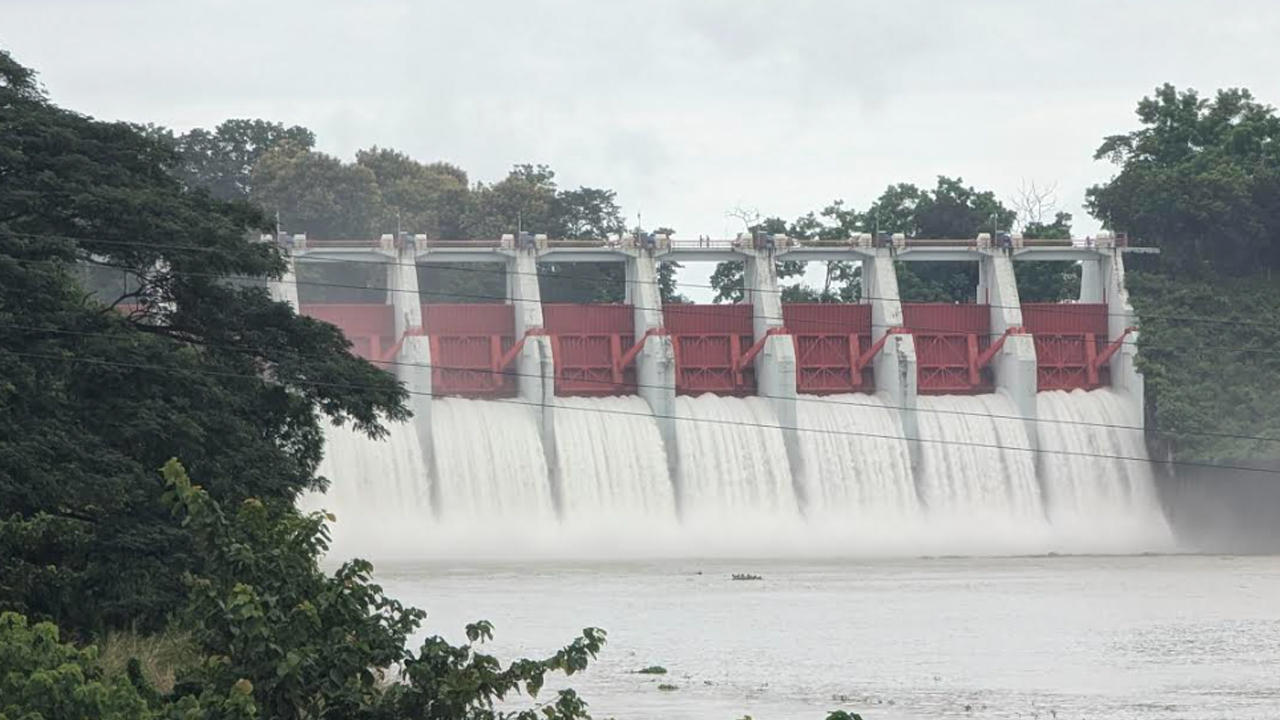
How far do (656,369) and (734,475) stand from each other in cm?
416

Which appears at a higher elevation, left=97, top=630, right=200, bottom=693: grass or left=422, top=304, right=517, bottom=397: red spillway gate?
left=422, top=304, right=517, bottom=397: red spillway gate

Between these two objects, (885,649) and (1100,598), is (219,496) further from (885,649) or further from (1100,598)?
(1100,598)

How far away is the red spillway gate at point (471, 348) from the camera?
243 feet

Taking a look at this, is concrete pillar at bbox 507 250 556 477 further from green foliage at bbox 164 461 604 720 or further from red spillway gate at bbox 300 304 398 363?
green foliage at bbox 164 461 604 720

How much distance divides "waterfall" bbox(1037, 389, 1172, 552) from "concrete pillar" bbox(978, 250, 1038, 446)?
101 cm

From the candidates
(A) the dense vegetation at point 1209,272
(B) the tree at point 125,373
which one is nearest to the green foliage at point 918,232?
(A) the dense vegetation at point 1209,272

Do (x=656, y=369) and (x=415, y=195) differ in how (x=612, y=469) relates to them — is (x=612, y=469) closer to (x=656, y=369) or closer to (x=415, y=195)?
(x=656, y=369)

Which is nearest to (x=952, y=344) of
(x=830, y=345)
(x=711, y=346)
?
(x=830, y=345)

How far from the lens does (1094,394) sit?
79688mm

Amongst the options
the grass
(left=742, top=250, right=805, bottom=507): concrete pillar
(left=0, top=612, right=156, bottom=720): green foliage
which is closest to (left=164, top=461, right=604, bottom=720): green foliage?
(left=0, top=612, right=156, bottom=720): green foliage

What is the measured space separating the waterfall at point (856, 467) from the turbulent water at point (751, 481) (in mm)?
45

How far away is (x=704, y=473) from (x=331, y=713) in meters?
54.8

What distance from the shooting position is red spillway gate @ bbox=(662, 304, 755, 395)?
250 ft

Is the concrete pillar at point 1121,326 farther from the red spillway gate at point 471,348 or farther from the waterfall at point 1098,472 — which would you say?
the red spillway gate at point 471,348
